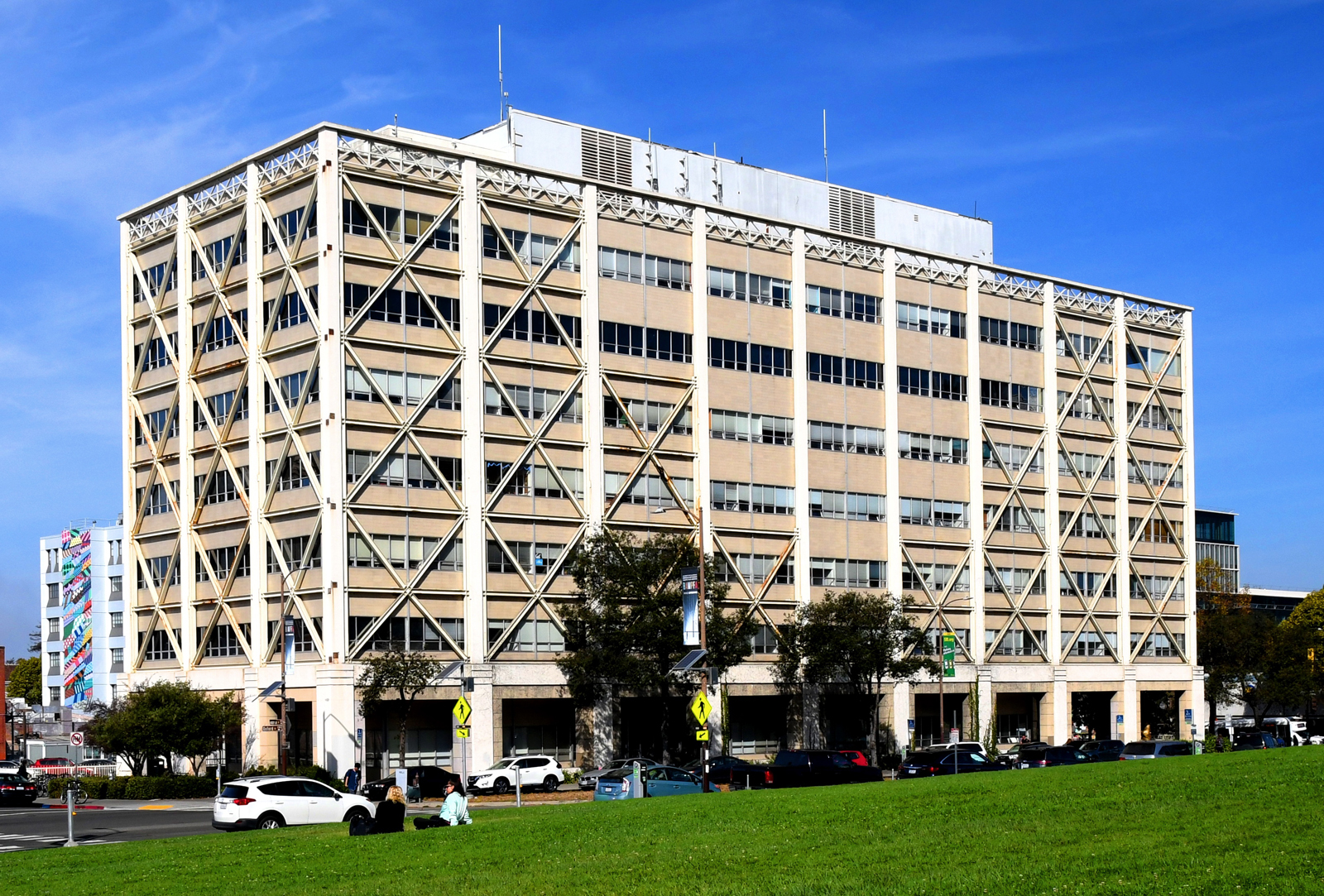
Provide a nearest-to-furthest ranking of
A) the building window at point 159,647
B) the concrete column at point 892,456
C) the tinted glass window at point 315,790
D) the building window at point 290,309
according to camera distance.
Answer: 1. the tinted glass window at point 315,790
2. the building window at point 290,309
3. the building window at point 159,647
4. the concrete column at point 892,456

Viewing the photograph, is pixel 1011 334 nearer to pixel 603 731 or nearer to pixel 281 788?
pixel 603 731

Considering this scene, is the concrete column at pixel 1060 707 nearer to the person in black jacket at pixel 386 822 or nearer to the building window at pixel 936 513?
the building window at pixel 936 513

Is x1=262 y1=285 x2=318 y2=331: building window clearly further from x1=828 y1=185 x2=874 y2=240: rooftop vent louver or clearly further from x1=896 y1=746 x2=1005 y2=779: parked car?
x1=828 y1=185 x2=874 y2=240: rooftop vent louver

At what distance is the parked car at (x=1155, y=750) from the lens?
66.6 metres

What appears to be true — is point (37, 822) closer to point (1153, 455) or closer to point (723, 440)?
point (723, 440)

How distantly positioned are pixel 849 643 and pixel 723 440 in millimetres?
13628

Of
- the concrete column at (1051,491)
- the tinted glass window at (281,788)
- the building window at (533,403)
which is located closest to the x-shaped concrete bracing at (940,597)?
the concrete column at (1051,491)

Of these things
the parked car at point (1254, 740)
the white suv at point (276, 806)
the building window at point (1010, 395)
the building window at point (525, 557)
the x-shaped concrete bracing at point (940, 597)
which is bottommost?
the parked car at point (1254, 740)

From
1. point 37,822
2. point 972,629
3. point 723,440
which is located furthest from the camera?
point 972,629

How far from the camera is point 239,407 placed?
80.1 metres

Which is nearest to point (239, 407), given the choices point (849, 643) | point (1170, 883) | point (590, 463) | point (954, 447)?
point (590, 463)

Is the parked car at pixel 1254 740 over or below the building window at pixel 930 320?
below

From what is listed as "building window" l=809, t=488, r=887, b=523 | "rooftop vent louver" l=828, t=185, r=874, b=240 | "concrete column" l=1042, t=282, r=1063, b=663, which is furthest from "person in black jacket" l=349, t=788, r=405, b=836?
"concrete column" l=1042, t=282, r=1063, b=663

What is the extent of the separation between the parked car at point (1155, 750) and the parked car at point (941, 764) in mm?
5775
